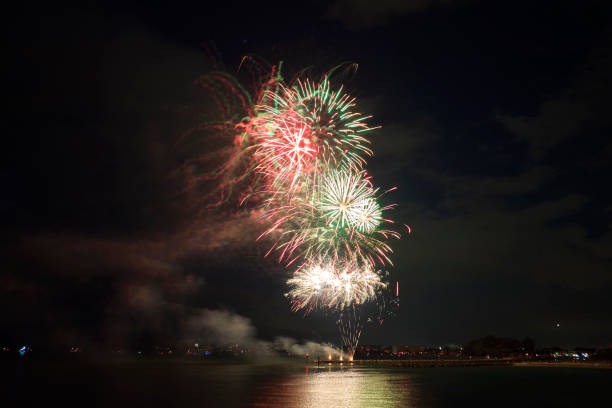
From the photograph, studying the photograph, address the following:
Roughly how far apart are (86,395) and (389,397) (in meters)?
24.7

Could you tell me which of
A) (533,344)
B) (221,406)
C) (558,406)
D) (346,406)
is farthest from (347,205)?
(533,344)

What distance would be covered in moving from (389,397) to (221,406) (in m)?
12.5

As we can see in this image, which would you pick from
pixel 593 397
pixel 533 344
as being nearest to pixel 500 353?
pixel 533 344

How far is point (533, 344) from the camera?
190625mm

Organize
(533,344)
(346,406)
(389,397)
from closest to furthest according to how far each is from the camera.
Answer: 1. (346,406)
2. (389,397)
3. (533,344)

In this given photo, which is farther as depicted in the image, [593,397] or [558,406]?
[593,397]

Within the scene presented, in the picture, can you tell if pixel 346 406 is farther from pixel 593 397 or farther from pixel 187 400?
pixel 593 397

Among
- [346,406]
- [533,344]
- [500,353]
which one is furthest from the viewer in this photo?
[533,344]

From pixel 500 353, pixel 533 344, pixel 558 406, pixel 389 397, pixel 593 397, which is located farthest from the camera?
pixel 533 344

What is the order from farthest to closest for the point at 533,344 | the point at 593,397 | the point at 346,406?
the point at 533,344
the point at 593,397
the point at 346,406

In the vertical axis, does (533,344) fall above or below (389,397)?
above

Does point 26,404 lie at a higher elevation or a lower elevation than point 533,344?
lower

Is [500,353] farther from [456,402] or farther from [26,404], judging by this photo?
[26,404]

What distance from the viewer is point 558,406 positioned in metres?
29.7
